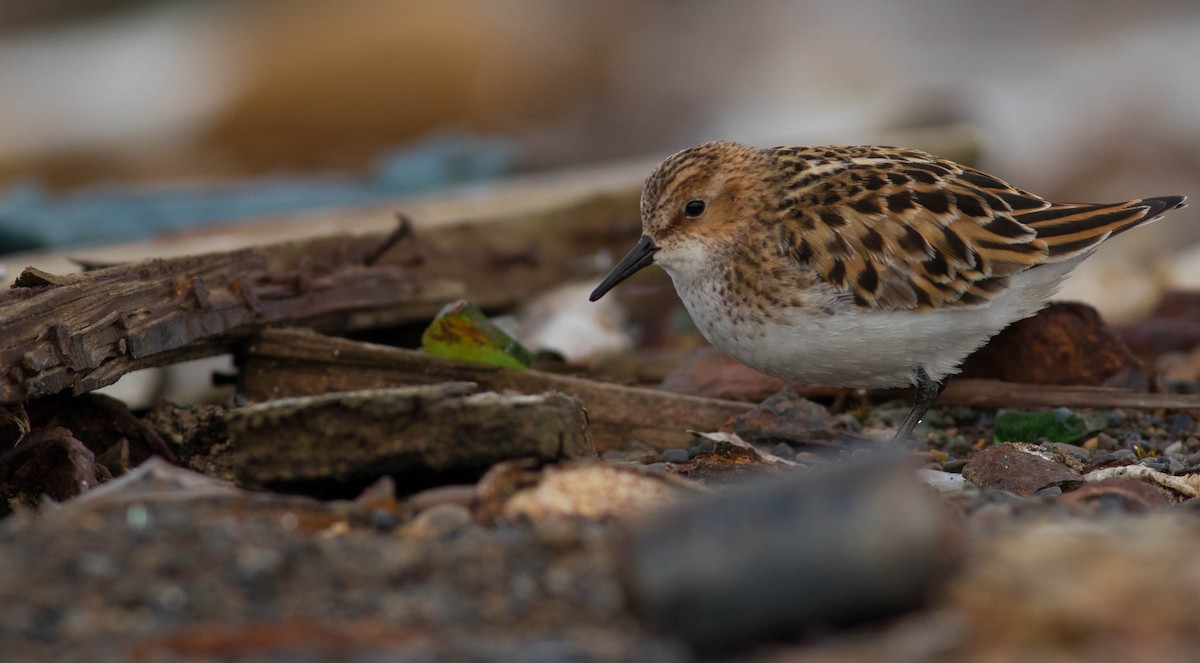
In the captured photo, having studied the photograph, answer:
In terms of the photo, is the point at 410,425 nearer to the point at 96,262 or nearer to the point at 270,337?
the point at 270,337

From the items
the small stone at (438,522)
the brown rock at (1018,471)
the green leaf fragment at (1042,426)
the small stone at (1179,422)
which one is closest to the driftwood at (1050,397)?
the small stone at (1179,422)

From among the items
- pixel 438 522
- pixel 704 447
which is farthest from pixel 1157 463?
pixel 438 522

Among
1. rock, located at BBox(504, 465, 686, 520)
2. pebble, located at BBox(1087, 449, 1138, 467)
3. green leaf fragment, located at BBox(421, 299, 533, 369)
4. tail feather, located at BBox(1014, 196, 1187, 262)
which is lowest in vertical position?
pebble, located at BBox(1087, 449, 1138, 467)

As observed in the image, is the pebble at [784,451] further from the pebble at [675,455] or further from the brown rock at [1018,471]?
the brown rock at [1018,471]

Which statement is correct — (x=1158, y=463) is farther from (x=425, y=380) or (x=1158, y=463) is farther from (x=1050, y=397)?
(x=425, y=380)

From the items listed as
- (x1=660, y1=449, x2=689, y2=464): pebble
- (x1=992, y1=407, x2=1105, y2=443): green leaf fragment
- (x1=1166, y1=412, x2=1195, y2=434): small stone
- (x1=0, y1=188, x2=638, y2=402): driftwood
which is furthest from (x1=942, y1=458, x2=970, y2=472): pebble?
(x1=0, y1=188, x2=638, y2=402): driftwood

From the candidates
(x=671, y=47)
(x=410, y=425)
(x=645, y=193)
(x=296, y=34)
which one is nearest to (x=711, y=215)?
(x=645, y=193)

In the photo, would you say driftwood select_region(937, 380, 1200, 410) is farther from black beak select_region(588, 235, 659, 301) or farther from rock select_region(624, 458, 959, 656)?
rock select_region(624, 458, 959, 656)
